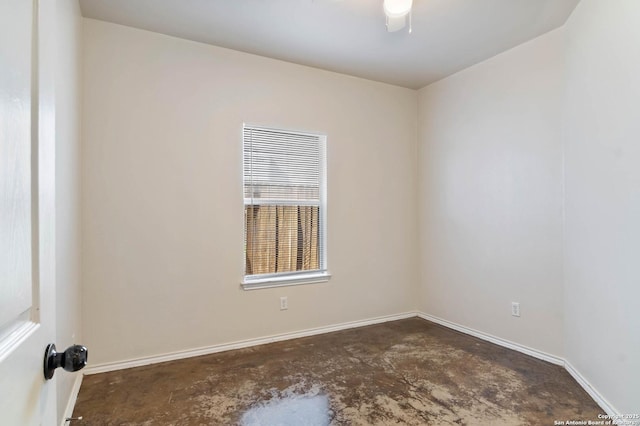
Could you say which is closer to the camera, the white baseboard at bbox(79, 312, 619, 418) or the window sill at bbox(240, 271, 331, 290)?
the white baseboard at bbox(79, 312, 619, 418)

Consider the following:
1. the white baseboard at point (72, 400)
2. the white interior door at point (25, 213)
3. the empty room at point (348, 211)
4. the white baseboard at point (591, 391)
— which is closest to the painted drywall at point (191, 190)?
the empty room at point (348, 211)

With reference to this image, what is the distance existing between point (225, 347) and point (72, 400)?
3.87ft

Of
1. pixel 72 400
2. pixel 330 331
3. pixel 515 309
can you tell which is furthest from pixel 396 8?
pixel 72 400

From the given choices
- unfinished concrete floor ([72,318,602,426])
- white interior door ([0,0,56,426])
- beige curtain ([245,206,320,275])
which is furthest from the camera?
beige curtain ([245,206,320,275])

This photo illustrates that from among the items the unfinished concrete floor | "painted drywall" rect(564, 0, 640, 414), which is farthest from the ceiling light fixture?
the unfinished concrete floor

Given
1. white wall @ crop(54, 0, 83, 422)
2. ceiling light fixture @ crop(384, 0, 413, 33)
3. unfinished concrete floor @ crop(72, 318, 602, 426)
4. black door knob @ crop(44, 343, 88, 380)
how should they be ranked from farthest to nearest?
ceiling light fixture @ crop(384, 0, 413, 33), unfinished concrete floor @ crop(72, 318, 602, 426), white wall @ crop(54, 0, 83, 422), black door knob @ crop(44, 343, 88, 380)

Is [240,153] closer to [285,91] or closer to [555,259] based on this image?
[285,91]

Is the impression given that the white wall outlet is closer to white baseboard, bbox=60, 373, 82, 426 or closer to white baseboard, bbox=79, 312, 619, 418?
white baseboard, bbox=79, 312, 619, 418

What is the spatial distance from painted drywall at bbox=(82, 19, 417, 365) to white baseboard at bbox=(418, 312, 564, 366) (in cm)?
74

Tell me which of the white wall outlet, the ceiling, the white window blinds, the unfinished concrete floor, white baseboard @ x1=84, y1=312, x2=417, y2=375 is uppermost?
the ceiling

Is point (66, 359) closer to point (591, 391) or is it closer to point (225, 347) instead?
point (225, 347)

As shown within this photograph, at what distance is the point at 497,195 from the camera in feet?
10.9

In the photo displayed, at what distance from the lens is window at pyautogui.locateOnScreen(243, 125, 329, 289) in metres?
3.35

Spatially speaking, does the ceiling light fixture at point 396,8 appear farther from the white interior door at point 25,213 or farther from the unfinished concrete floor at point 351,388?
the unfinished concrete floor at point 351,388
